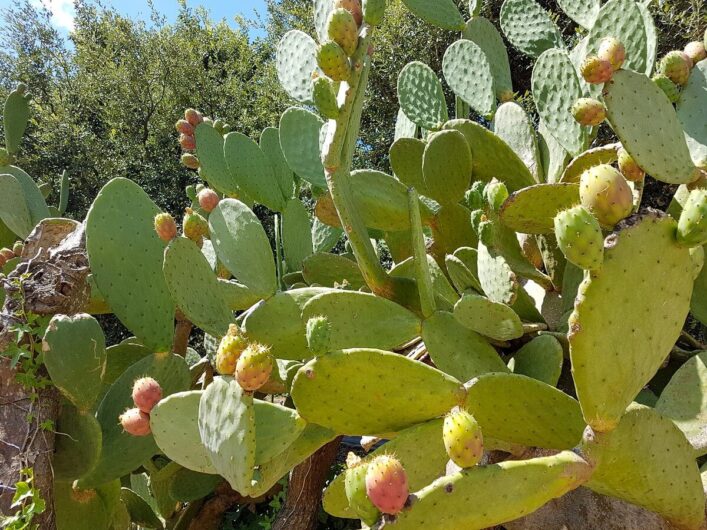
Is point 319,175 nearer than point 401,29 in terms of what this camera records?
Yes

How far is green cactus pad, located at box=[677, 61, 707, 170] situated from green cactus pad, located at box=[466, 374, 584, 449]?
0.73 meters

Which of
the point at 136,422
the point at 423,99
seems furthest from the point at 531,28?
the point at 136,422

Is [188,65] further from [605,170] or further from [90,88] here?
[605,170]

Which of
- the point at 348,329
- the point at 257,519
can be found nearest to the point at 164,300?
the point at 348,329

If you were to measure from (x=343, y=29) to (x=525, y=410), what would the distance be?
837mm

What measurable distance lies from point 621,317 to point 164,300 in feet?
3.62

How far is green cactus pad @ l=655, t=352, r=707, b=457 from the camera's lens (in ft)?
3.52

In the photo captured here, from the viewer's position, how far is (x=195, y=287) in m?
1.36

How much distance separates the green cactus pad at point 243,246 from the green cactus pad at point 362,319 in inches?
10.1

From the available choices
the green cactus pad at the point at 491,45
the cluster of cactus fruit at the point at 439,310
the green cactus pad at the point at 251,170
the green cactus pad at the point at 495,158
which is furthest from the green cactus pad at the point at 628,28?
the green cactus pad at the point at 251,170

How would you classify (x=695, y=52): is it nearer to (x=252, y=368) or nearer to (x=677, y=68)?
(x=677, y=68)

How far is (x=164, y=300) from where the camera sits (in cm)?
152

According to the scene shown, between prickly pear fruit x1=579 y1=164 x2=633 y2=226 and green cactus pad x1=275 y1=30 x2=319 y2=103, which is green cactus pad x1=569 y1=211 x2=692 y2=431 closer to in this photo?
prickly pear fruit x1=579 y1=164 x2=633 y2=226

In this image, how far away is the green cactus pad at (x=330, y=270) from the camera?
1779mm
